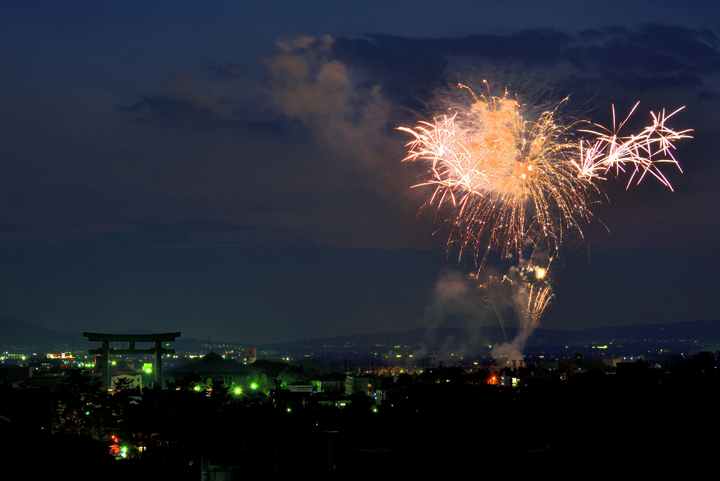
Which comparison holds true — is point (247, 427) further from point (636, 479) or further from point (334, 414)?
point (636, 479)

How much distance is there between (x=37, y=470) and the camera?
15859mm

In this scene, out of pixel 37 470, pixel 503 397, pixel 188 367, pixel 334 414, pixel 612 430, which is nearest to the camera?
pixel 37 470

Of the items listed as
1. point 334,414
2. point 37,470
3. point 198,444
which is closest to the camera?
point 37,470

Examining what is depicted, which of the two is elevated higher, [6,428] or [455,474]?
[6,428]

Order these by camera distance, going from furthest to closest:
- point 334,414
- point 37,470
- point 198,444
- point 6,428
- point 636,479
Result: point 334,414 < point 198,444 < point 636,479 < point 6,428 < point 37,470

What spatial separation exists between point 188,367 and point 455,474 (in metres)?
49.5

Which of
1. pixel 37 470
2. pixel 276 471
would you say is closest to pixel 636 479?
pixel 276 471

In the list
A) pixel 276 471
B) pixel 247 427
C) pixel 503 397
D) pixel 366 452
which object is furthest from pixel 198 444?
pixel 503 397

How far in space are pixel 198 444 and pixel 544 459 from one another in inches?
475

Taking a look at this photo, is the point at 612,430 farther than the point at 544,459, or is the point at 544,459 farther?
the point at 612,430

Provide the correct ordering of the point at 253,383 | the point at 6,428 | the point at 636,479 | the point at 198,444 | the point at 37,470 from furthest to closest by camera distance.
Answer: the point at 253,383 < the point at 198,444 < the point at 636,479 < the point at 6,428 < the point at 37,470

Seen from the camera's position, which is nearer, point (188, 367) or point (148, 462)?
point (148, 462)

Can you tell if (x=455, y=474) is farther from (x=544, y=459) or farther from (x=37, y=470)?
(x=37, y=470)

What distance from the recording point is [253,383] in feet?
156
